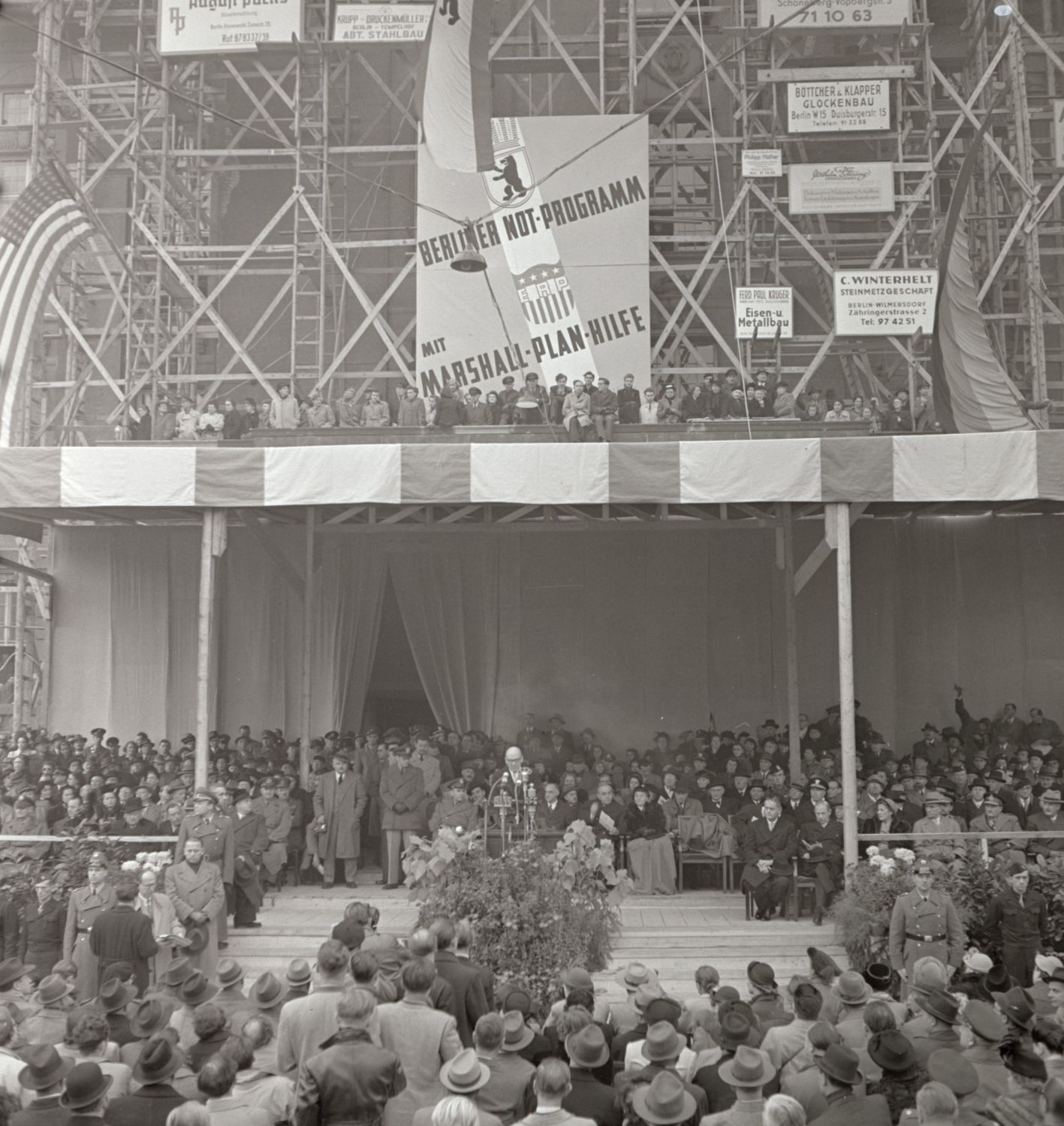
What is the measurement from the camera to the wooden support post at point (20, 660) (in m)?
21.2

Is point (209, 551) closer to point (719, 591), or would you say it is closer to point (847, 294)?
point (719, 591)

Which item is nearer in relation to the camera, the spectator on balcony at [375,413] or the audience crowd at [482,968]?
the audience crowd at [482,968]

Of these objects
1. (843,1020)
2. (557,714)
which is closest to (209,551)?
(557,714)

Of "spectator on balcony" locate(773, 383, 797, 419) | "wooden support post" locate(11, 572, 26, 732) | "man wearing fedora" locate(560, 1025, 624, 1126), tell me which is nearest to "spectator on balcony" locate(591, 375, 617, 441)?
"spectator on balcony" locate(773, 383, 797, 419)

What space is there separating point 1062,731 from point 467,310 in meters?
11.1

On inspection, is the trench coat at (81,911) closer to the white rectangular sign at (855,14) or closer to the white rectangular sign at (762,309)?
the white rectangular sign at (762,309)

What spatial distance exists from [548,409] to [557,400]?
202mm

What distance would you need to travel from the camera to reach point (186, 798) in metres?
13.8

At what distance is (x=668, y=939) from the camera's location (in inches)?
490

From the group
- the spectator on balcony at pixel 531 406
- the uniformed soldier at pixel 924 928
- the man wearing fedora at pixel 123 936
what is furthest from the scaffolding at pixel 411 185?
the man wearing fedora at pixel 123 936

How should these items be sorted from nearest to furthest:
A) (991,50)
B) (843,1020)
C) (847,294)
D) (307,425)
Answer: (843,1020)
(307,425)
(847,294)
(991,50)

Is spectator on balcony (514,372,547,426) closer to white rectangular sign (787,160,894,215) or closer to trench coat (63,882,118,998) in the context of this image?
white rectangular sign (787,160,894,215)

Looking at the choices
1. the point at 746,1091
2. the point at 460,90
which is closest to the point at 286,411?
the point at 460,90

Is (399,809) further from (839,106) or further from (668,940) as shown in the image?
(839,106)
